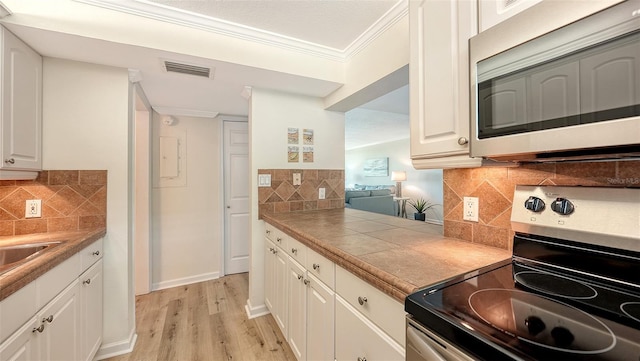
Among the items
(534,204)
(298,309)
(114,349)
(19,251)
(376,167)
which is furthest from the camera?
(376,167)

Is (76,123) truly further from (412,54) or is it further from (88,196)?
(412,54)

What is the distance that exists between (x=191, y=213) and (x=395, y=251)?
278 centimetres

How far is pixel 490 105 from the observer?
856mm

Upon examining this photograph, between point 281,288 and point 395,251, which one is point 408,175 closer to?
point 281,288

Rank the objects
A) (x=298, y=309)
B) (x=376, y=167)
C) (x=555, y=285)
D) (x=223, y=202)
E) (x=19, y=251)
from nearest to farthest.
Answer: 1. (x=555, y=285)
2. (x=19, y=251)
3. (x=298, y=309)
4. (x=223, y=202)
5. (x=376, y=167)

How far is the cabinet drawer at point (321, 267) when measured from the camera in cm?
122

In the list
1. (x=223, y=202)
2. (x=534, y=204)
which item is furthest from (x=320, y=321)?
(x=223, y=202)

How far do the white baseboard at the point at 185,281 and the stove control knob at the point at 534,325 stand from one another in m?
3.32

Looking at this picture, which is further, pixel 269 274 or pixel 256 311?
pixel 256 311

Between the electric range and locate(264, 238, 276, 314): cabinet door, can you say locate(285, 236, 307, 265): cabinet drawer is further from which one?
the electric range

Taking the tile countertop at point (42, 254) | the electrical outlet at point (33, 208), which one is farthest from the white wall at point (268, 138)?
the electrical outlet at point (33, 208)

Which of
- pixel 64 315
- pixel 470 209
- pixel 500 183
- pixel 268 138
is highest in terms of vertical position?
pixel 268 138

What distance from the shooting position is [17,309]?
0.99 meters

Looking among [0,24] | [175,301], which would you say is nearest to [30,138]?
[0,24]
